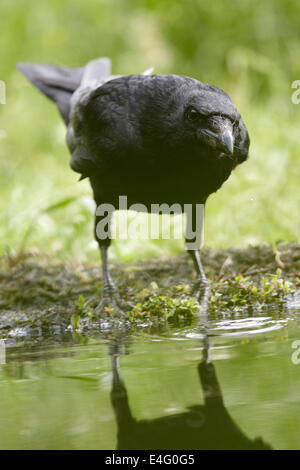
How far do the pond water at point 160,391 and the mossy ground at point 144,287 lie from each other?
0.48 m

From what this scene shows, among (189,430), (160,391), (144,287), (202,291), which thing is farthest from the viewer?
(144,287)

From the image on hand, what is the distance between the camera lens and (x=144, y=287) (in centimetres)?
405

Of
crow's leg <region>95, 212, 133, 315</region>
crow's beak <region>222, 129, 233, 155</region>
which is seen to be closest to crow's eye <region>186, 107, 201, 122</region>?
crow's beak <region>222, 129, 233, 155</region>

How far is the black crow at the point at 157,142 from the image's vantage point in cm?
308

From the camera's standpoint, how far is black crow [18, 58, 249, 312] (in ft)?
10.1

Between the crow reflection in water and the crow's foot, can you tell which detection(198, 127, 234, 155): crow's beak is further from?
the crow reflection in water

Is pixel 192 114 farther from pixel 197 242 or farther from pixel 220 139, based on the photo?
pixel 197 242

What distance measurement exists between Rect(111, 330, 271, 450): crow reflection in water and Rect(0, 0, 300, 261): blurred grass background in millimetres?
3205

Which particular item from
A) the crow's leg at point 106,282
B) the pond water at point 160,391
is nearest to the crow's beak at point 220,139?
the pond water at point 160,391

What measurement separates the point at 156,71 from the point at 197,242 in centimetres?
518

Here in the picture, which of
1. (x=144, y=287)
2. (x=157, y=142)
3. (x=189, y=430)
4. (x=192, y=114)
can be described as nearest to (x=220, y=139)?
(x=192, y=114)

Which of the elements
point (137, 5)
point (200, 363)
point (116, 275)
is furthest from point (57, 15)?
point (200, 363)

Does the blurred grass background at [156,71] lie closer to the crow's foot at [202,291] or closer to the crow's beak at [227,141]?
the crow's foot at [202,291]

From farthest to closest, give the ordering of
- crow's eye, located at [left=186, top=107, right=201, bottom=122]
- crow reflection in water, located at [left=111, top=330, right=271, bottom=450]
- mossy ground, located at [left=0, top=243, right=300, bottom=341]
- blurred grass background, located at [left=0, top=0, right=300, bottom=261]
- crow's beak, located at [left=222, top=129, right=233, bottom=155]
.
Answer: blurred grass background, located at [left=0, top=0, right=300, bottom=261], mossy ground, located at [left=0, top=243, right=300, bottom=341], crow's eye, located at [left=186, top=107, right=201, bottom=122], crow's beak, located at [left=222, top=129, right=233, bottom=155], crow reflection in water, located at [left=111, top=330, right=271, bottom=450]
